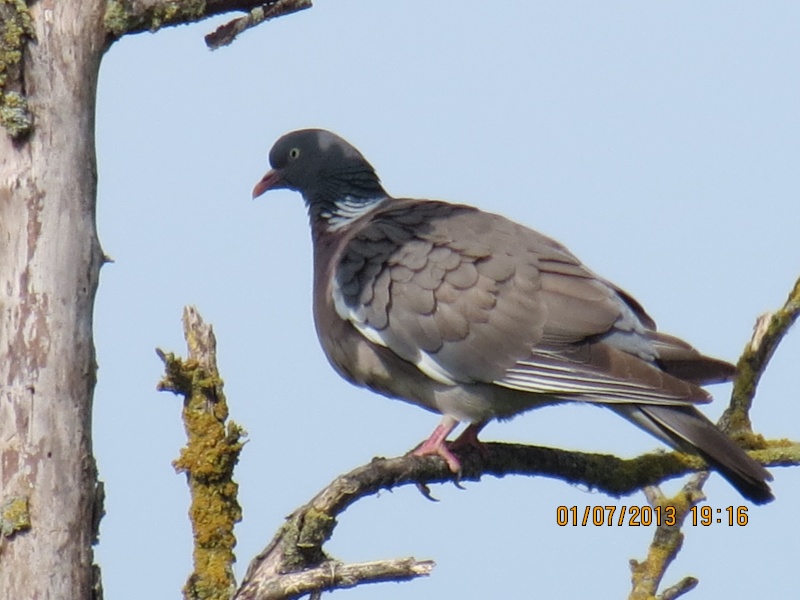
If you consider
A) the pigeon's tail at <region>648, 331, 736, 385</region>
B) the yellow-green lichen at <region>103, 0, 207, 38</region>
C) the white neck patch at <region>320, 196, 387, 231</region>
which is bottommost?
the pigeon's tail at <region>648, 331, 736, 385</region>

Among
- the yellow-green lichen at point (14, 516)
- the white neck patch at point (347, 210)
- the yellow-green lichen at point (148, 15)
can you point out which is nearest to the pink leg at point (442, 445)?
the white neck patch at point (347, 210)

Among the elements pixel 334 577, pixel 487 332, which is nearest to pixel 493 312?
pixel 487 332

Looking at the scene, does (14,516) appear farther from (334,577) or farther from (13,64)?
(13,64)

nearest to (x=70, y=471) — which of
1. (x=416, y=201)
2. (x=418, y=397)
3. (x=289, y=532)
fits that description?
(x=289, y=532)

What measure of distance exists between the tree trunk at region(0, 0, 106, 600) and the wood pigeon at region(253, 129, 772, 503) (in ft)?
5.61

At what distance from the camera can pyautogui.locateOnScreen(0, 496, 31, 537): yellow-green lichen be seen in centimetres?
311

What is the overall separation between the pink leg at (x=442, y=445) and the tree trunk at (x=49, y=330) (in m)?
1.55

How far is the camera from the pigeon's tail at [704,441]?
3.98m

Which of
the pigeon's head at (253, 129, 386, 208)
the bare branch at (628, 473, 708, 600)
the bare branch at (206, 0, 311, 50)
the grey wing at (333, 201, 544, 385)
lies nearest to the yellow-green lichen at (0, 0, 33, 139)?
the bare branch at (206, 0, 311, 50)

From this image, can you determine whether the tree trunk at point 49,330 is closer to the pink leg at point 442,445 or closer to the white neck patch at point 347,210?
the pink leg at point 442,445

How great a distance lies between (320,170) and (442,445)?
195 cm

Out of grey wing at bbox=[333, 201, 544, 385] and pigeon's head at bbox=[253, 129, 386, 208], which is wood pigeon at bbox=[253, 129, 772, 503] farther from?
pigeon's head at bbox=[253, 129, 386, 208]

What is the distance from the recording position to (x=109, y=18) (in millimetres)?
3562

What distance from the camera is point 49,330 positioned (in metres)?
3.22
